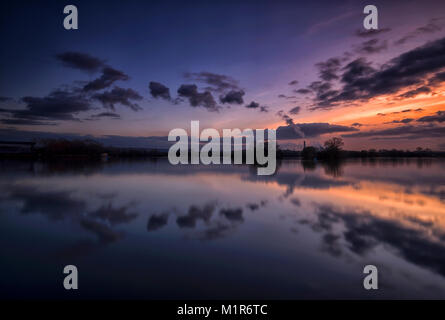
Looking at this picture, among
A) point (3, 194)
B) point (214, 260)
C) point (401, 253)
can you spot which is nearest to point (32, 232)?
point (214, 260)

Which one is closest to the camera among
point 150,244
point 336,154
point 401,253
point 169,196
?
point 401,253

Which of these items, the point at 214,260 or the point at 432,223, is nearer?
the point at 214,260

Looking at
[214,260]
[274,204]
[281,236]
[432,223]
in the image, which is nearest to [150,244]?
[214,260]

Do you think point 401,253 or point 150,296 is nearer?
point 150,296

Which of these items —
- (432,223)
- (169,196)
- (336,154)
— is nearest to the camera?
(432,223)

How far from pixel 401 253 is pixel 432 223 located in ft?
9.90

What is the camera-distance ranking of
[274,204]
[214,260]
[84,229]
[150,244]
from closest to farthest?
[214,260]
[150,244]
[84,229]
[274,204]

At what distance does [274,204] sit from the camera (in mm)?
8398

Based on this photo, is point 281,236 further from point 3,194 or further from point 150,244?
point 3,194
